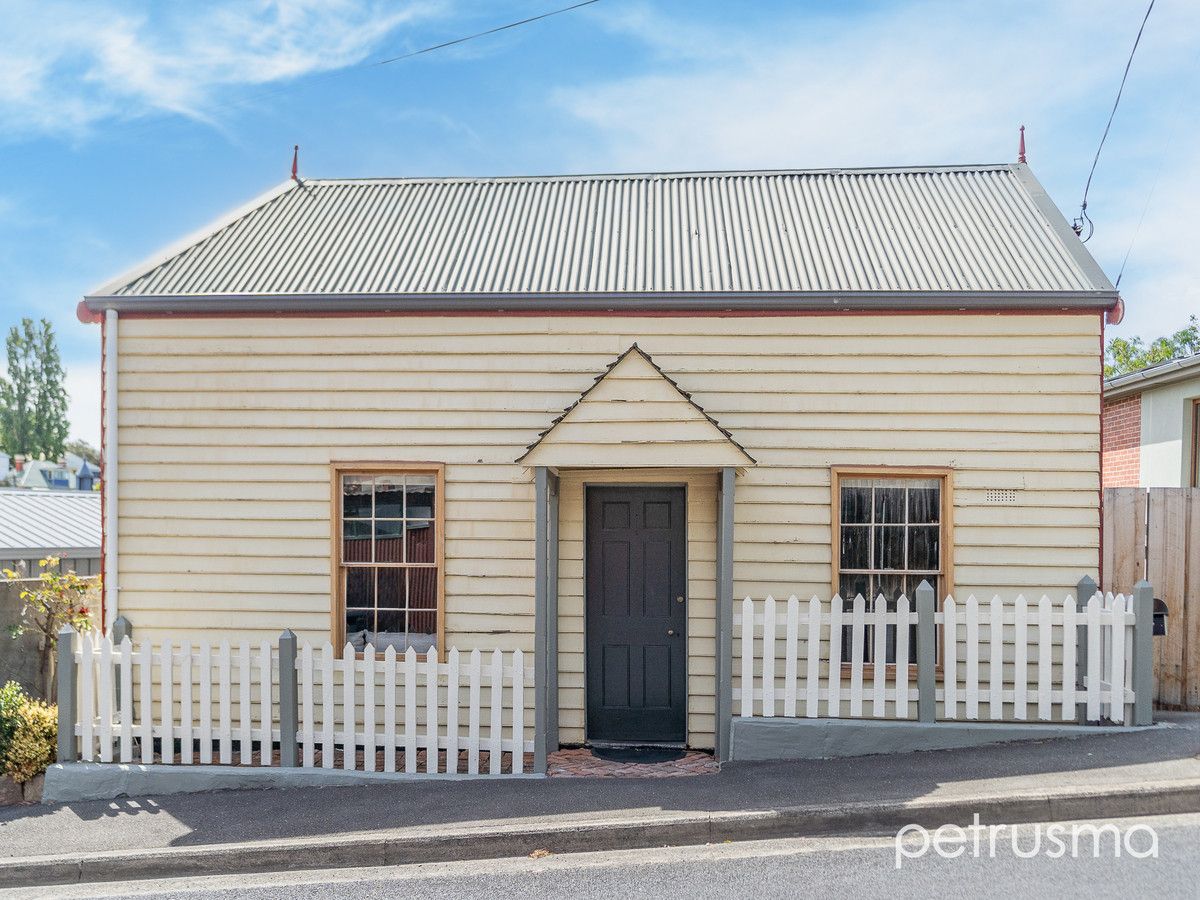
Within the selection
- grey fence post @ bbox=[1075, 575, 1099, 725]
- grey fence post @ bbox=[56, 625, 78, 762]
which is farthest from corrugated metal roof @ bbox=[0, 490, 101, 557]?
grey fence post @ bbox=[1075, 575, 1099, 725]

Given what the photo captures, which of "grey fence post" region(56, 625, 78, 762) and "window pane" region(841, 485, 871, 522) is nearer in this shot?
"grey fence post" region(56, 625, 78, 762)

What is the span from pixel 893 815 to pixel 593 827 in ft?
6.33

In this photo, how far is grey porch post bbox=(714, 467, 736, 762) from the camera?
6.84 meters

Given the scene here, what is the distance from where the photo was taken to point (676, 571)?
7.62 meters

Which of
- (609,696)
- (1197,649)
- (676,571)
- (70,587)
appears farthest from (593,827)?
(1197,649)

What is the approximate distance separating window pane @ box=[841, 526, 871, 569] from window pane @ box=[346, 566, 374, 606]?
419cm

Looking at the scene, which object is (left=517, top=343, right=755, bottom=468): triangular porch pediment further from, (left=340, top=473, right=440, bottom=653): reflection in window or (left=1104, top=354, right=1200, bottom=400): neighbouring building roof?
(left=1104, top=354, right=1200, bottom=400): neighbouring building roof

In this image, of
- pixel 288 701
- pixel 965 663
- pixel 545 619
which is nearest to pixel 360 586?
pixel 288 701

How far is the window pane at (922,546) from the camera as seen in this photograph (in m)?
7.53

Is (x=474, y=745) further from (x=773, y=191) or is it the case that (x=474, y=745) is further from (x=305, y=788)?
(x=773, y=191)

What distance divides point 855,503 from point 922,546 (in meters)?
0.69

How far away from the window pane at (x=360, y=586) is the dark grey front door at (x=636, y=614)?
195 cm

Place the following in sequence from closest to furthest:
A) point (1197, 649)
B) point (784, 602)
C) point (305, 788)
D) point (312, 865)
Result: point (312, 865), point (305, 788), point (784, 602), point (1197, 649)
